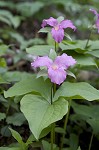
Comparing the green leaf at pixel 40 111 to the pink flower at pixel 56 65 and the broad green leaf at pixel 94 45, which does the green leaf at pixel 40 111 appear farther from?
the broad green leaf at pixel 94 45

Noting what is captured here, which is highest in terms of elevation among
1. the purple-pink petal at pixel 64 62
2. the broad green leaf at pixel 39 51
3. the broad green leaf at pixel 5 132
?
the purple-pink petal at pixel 64 62

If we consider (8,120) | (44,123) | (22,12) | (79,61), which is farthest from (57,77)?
(22,12)

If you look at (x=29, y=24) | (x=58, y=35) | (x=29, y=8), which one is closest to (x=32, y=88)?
(x=58, y=35)

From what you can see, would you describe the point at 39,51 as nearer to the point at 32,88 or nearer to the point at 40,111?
the point at 32,88

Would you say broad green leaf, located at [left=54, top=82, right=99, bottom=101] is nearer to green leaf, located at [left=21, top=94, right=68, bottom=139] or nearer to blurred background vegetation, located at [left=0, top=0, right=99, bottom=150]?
green leaf, located at [left=21, top=94, right=68, bottom=139]

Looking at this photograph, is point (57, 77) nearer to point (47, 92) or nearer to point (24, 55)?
point (47, 92)

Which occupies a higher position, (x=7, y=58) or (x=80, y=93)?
(x=80, y=93)

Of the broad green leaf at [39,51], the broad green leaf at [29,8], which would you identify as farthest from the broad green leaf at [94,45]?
the broad green leaf at [29,8]
